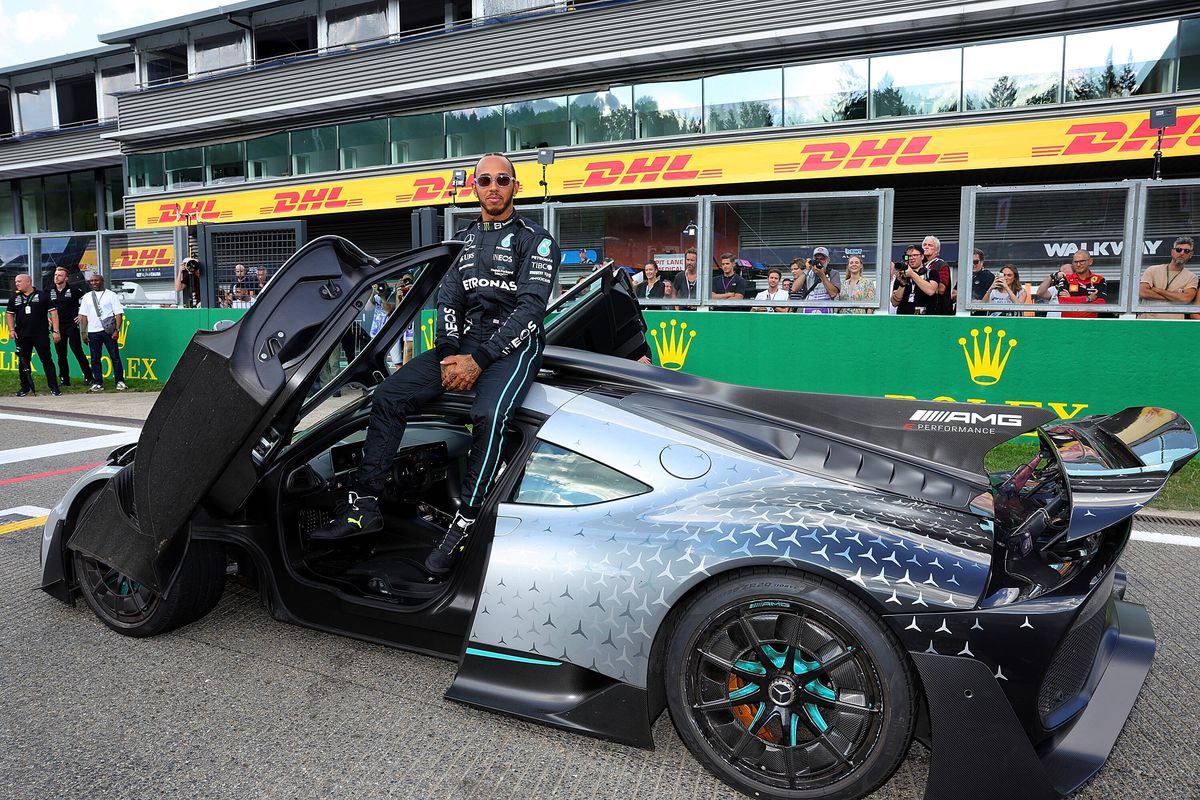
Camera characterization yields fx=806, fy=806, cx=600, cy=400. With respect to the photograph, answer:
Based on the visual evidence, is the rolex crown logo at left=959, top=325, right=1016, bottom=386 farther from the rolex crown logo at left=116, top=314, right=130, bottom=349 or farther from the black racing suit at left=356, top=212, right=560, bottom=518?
the rolex crown logo at left=116, top=314, right=130, bottom=349

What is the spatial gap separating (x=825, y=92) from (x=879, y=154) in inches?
66.2

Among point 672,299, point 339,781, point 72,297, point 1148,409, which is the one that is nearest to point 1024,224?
point 672,299

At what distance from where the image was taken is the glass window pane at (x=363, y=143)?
20.6 metres

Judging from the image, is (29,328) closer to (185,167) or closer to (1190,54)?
(185,167)

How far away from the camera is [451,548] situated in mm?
2969

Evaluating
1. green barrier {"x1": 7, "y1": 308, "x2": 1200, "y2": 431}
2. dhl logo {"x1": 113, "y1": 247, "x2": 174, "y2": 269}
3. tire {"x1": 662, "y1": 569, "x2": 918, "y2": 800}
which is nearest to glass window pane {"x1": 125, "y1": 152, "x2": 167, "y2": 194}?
dhl logo {"x1": 113, "y1": 247, "x2": 174, "y2": 269}

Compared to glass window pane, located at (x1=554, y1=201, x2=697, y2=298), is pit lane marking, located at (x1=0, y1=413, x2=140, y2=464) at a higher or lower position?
lower

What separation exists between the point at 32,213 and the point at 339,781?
3641cm

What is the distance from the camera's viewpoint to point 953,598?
2094 millimetres

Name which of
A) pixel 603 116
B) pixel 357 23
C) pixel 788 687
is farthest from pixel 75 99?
pixel 788 687

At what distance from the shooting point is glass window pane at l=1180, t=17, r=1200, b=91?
1321 cm

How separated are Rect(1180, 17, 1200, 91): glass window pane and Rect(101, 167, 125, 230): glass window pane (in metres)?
30.6

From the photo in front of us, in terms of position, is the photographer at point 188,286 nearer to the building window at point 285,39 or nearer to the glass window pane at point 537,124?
the glass window pane at point 537,124

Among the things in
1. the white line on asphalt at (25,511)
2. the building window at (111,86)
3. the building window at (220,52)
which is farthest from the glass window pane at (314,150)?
the white line on asphalt at (25,511)
